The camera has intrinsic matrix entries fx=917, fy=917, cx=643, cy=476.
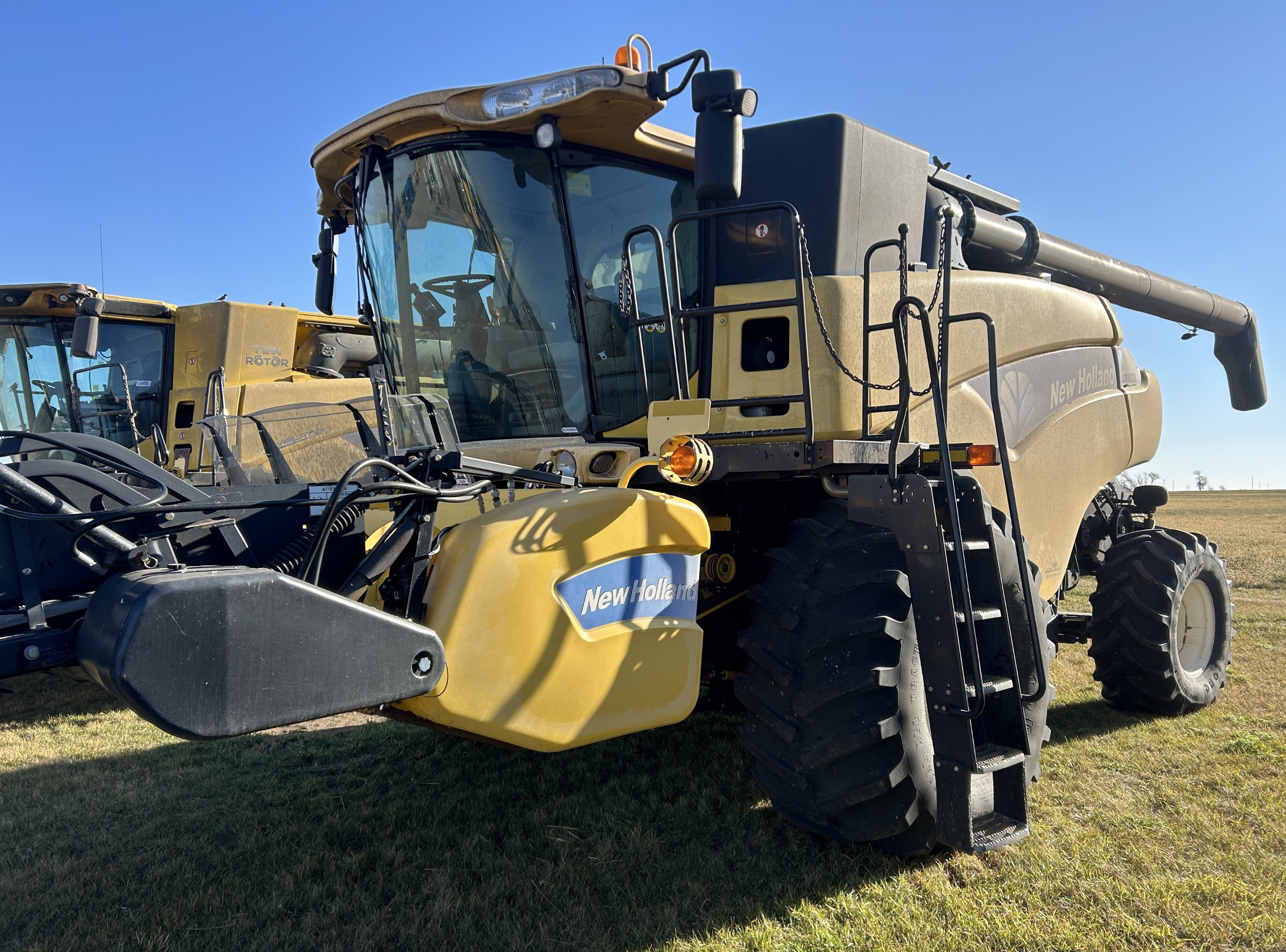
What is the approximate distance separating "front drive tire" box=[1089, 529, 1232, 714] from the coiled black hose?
4.03 meters

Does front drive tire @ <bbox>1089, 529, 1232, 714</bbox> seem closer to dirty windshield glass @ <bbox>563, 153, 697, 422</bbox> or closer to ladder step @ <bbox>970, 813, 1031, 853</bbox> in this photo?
ladder step @ <bbox>970, 813, 1031, 853</bbox>

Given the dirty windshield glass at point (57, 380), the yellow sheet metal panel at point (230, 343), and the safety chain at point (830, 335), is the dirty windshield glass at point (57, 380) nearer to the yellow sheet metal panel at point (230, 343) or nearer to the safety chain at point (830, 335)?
the yellow sheet metal panel at point (230, 343)

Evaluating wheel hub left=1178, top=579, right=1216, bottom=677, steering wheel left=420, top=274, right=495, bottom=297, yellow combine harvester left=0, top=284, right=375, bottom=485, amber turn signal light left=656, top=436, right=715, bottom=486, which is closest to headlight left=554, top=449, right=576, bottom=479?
amber turn signal light left=656, top=436, right=715, bottom=486

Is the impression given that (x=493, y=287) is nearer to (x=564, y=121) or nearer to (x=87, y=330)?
(x=564, y=121)

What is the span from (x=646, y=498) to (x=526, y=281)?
1.37 metres

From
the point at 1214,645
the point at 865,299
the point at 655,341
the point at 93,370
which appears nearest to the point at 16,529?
the point at 655,341

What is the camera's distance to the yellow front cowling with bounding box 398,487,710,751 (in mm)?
2436

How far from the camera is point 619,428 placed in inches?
152

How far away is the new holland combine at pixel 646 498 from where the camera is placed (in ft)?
7.75

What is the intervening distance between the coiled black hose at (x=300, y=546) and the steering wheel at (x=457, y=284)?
4.01 ft

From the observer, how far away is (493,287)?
3771 millimetres

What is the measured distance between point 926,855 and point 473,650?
182 cm

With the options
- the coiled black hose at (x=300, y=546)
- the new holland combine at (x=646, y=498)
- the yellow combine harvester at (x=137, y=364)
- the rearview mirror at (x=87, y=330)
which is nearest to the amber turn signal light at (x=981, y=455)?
the new holland combine at (x=646, y=498)

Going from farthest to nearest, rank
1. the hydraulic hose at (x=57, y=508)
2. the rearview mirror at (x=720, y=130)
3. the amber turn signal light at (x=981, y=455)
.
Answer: the amber turn signal light at (x=981, y=455), the rearview mirror at (x=720, y=130), the hydraulic hose at (x=57, y=508)
